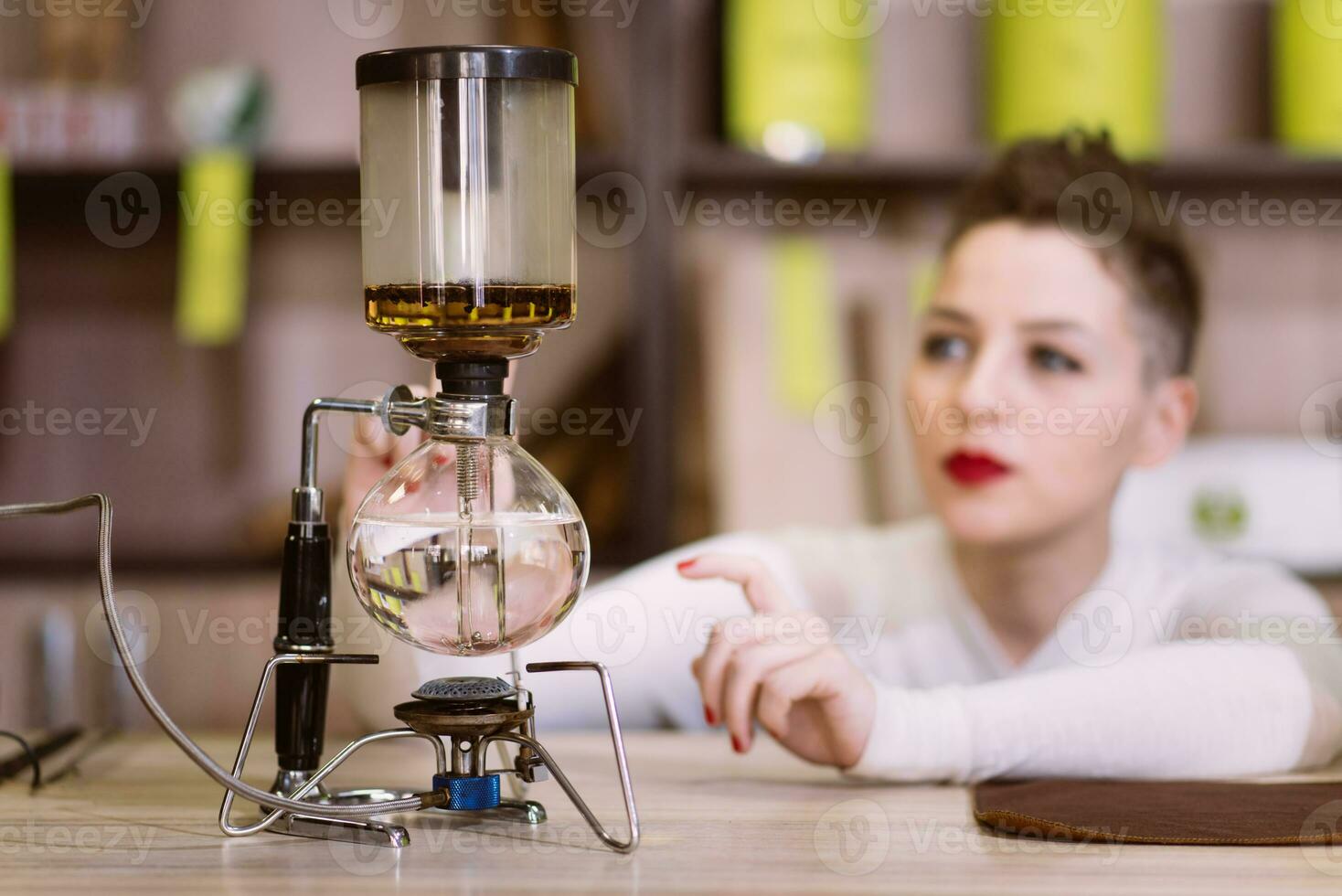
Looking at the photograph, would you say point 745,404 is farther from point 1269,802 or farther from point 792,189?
point 1269,802

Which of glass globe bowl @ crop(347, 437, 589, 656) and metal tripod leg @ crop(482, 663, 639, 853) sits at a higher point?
glass globe bowl @ crop(347, 437, 589, 656)

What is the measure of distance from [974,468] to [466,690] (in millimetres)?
735

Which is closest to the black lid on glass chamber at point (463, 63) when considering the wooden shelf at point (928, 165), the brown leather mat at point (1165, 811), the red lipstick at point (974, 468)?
the brown leather mat at point (1165, 811)

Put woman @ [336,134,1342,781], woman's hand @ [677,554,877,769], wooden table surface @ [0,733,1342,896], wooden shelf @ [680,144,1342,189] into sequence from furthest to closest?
1. wooden shelf @ [680,144,1342,189]
2. woman @ [336,134,1342,781]
3. woman's hand @ [677,554,877,769]
4. wooden table surface @ [0,733,1342,896]

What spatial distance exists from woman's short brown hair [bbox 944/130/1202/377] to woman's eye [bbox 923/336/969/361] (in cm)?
11

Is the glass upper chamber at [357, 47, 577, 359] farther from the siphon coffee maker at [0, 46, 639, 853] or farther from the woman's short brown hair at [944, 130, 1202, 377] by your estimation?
the woman's short brown hair at [944, 130, 1202, 377]

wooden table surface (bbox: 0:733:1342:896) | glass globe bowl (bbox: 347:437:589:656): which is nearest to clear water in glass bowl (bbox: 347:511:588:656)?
glass globe bowl (bbox: 347:437:589:656)

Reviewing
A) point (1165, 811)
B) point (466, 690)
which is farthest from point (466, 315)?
point (1165, 811)

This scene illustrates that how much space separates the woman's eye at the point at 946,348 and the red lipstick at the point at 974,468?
0.11m

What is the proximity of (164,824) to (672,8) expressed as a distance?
1.21 metres

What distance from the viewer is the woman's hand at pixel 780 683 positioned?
88 cm

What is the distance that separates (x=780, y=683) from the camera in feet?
2.88

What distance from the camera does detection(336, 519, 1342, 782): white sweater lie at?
0.93 meters

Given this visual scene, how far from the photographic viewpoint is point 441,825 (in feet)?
2.66
